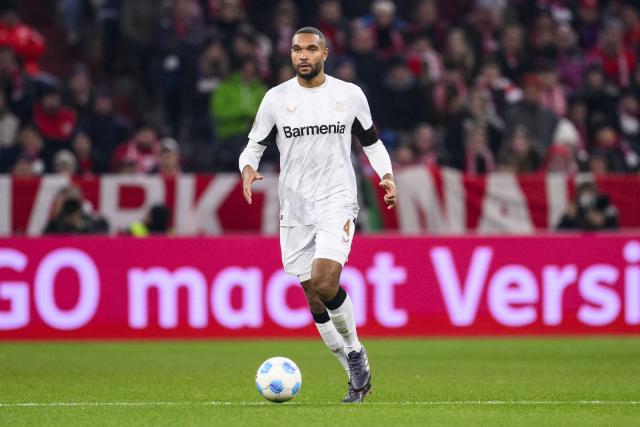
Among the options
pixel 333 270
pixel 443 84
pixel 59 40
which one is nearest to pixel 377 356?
pixel 333 270

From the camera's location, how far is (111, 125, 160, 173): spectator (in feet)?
60.1

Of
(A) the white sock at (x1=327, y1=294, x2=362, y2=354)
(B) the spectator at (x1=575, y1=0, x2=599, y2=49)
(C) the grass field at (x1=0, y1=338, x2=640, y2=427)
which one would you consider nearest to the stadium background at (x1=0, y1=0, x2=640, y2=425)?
(C) the grass field at (x1=0, y1=338, x2=640, y2=427)

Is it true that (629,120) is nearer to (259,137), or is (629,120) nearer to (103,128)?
(103,128)

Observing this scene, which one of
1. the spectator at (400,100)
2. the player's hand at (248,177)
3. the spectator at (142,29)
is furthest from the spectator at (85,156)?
the player's hand at (248,177)

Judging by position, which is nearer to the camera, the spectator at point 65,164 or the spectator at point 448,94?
the spectator at point 65,164

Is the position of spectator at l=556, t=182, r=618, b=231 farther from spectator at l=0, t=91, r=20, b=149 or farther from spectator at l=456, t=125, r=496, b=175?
spectator at l=0, t=91, r=20, b=149

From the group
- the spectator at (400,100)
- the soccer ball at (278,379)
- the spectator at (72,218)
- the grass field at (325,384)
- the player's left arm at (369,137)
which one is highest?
the spectator at (400,100)

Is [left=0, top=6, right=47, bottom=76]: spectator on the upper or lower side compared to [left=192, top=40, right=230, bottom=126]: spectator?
upper

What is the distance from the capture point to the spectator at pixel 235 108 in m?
18.2

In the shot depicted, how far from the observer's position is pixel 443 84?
20.0 meters

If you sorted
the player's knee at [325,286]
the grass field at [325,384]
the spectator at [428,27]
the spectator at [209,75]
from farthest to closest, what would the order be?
1. the spectator at [428,27]
2. the spectator at [209,75]
3. the player's knee at [325,286]
4. the grass field at [325,384]

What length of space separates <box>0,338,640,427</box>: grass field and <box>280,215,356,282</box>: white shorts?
939mm

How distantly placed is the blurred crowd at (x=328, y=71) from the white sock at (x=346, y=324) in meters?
8.33

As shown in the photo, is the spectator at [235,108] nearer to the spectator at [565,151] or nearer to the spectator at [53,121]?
the spectator at [53,121]
